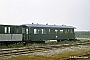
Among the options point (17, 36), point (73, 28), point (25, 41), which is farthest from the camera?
point (73, 28)

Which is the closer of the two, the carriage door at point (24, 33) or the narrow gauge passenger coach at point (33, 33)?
the narrow gauge passenger coach at point (33, 33)

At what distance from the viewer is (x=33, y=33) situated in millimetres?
28625

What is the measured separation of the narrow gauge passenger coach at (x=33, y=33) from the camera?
24297mm

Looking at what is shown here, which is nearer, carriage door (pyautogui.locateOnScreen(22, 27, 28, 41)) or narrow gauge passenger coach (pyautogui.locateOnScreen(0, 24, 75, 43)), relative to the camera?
narrow gauge passenger coach (pyautogui.locateOnScreen(0, 24, 75, 43))

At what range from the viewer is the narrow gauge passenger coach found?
957 inches

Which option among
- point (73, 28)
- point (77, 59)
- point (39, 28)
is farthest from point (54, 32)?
point (77, 59)

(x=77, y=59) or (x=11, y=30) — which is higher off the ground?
(x=11, y=30)

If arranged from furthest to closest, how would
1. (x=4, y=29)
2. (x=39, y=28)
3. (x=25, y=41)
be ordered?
1. (x=39, y=28)
2. (x=25, y=41)
3. (x=4, y=29)

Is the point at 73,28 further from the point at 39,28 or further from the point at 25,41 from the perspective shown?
the point at 25,41

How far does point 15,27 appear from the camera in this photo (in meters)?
25.4

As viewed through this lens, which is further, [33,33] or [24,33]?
[33,33]

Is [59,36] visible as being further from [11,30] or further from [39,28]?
[11,30]

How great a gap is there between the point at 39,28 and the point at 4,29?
680 centimetres

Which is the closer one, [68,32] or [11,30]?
[11,30]
